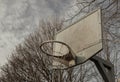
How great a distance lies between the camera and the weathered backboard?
20.7ft

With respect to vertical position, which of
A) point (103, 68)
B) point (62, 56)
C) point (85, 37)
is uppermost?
point (85, 37)

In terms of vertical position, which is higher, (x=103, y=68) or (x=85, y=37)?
(x=85, y=37)

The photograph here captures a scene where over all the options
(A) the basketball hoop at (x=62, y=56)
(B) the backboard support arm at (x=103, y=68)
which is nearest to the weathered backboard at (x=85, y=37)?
(A) the basketball hoop at (x=62, y=56)

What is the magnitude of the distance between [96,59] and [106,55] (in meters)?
8.31

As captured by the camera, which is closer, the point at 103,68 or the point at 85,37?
the point at 85,37

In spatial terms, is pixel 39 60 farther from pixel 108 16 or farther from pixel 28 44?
pixel 108 16

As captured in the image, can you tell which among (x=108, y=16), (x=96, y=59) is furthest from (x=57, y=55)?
(x=108, y=16)

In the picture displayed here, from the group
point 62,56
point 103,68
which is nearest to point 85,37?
point 62,56

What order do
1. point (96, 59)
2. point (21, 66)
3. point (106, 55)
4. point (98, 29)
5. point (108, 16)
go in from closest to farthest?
1. point (98, 29)
2. point (96, 59)
3. point (108, 16)
4. point (106, 55)
5. point (21, 66)

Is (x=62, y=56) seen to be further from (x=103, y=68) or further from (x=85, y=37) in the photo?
(x=103, y=68)

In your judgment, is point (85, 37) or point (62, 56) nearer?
point (85, 37)

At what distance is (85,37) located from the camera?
21.8ft

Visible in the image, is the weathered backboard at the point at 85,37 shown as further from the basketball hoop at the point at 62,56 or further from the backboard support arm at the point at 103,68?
the backboard support arm at the point at 103,68

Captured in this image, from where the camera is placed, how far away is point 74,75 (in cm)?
1523
